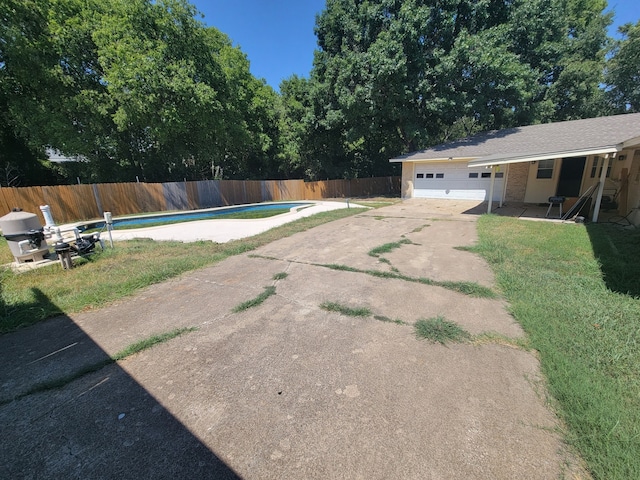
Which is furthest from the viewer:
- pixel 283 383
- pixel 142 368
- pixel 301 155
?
pixel 301 155

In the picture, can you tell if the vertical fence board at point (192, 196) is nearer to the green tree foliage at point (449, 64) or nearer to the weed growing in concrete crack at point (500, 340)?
the green tree foliage at point (449, 64)

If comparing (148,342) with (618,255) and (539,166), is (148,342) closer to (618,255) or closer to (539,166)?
(618,255)

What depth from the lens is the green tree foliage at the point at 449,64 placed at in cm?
1437

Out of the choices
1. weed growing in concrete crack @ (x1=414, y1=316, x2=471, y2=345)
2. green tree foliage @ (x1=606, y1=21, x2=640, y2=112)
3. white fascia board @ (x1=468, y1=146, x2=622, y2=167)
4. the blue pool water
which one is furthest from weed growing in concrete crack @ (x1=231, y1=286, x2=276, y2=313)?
green tree foliage @ (x1=606, y1=21, x2=640, y2=112)

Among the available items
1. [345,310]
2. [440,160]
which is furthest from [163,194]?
[345,310]

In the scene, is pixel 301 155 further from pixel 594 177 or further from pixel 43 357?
pixel 43 357

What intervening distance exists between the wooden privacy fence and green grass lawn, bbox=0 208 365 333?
6.18 meters

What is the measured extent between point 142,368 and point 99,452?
854 mm

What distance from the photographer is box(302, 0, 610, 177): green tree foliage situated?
1437 cm

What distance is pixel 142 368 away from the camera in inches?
101

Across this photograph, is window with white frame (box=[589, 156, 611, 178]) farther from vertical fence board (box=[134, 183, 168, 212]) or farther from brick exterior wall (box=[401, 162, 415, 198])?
vertical fence board (box=[134, 183, 168, 212])

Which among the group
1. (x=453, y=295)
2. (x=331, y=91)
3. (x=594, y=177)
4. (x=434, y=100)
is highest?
(x=331, y=91)

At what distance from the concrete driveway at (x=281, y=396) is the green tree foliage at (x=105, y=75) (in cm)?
1411

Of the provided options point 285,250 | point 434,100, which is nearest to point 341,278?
point 285,250
